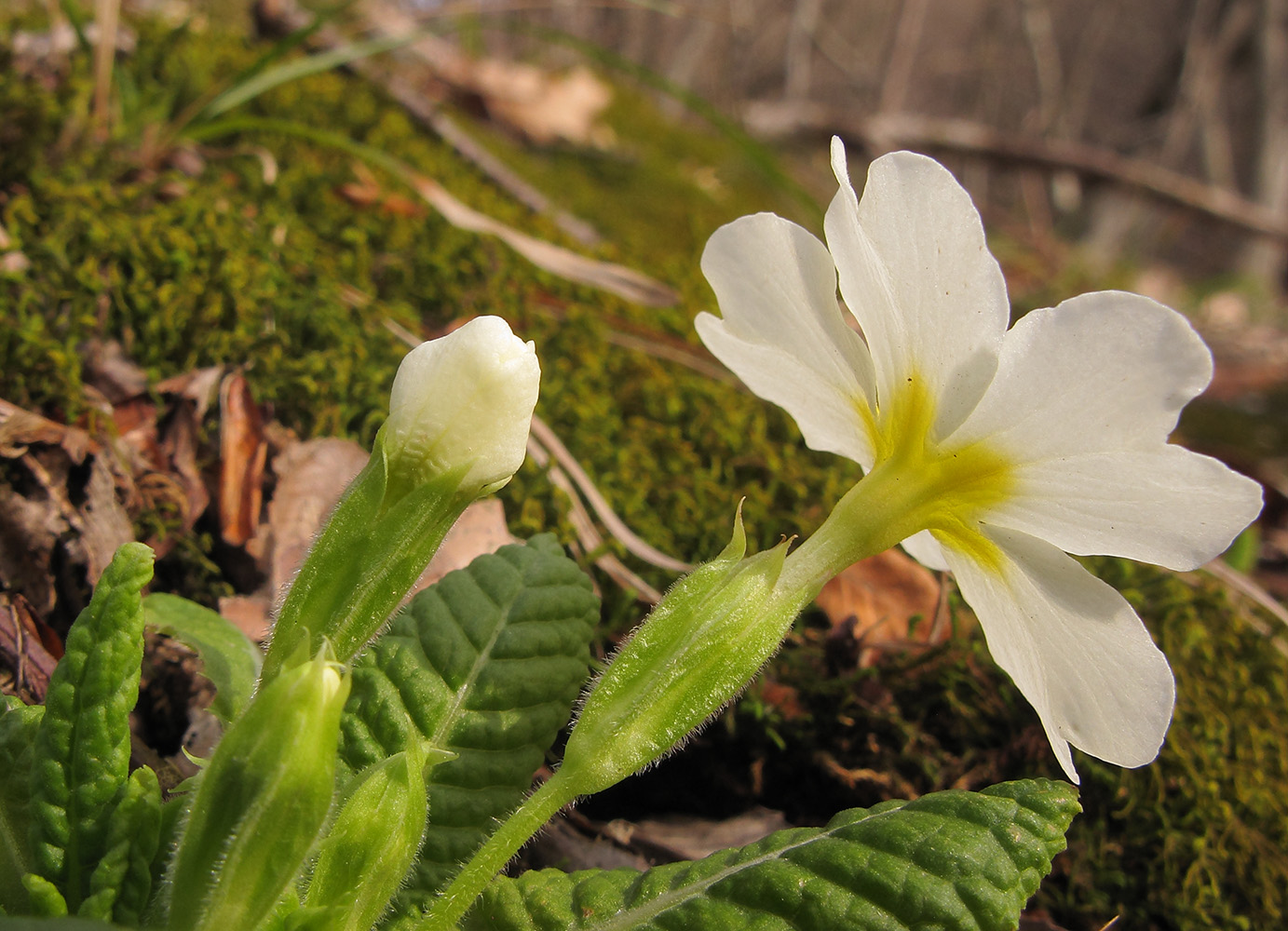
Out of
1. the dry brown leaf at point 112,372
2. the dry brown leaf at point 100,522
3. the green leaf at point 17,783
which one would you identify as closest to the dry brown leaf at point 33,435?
the dry brown leaf at point 100,522

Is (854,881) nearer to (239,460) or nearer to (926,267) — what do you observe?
(926,267)

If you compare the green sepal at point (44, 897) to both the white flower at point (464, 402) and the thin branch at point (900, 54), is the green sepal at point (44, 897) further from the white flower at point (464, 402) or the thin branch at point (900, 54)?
the thin branch at point (900, 54)

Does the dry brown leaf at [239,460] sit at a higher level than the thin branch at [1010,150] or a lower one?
higher

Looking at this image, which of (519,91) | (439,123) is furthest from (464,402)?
(519,91)

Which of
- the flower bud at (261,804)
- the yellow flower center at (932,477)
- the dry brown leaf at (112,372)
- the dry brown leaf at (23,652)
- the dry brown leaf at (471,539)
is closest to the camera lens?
the flower bud at (261,804)

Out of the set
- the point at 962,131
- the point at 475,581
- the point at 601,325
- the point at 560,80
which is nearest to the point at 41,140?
the point at 601,325

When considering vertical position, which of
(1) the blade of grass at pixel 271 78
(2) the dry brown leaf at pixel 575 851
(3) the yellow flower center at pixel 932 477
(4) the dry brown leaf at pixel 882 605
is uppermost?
(1) the blade of grass at pixel 271 78

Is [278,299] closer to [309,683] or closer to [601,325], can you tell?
[601,325]

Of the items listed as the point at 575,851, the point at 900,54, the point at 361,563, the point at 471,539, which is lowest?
the point at 900,54
